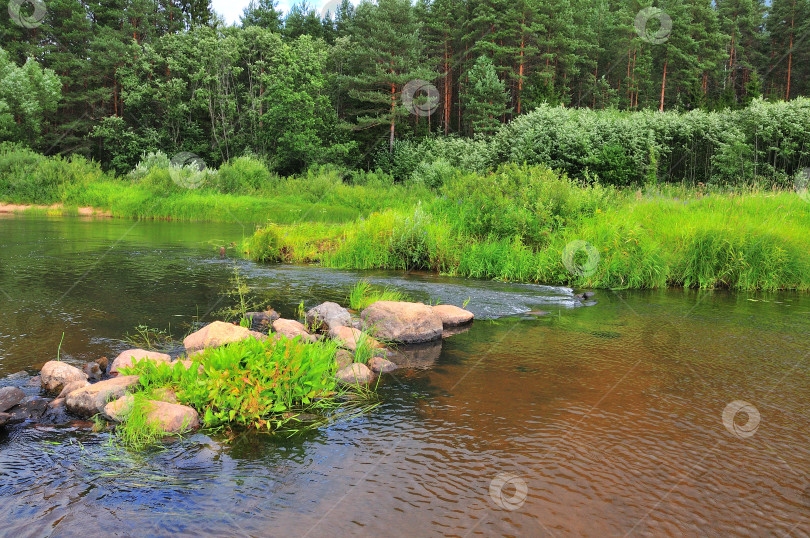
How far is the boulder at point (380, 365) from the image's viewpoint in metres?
6.11

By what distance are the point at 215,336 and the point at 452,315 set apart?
3474mm

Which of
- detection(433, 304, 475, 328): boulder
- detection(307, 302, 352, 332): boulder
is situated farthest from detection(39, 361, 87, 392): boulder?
detection(433, 304, 475, 328): boulder

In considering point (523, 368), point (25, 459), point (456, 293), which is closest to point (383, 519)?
point (25, 459)

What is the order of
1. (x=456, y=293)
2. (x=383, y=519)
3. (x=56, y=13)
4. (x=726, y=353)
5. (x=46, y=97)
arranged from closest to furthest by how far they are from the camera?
(x=383, y=519), (x=726, y=353), (x=456, y=293), (x=46, y=97), (x=56, y=13)

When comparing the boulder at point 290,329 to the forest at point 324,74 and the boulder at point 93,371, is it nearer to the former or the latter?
the boulder at point 93,371

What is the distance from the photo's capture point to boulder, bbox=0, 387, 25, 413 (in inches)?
181

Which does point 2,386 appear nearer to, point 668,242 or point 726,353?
point 726,353

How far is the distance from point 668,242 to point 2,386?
38.0 feet

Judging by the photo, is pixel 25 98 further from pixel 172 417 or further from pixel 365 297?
pixel 172 417

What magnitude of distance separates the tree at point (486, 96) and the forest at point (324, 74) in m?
0.18

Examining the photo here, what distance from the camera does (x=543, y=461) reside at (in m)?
4.05

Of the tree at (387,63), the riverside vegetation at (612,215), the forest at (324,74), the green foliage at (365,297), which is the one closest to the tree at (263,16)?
the forest at (324,74)

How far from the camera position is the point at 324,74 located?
4991cm

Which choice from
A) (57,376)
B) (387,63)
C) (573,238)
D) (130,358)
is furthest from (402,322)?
(387,63)
